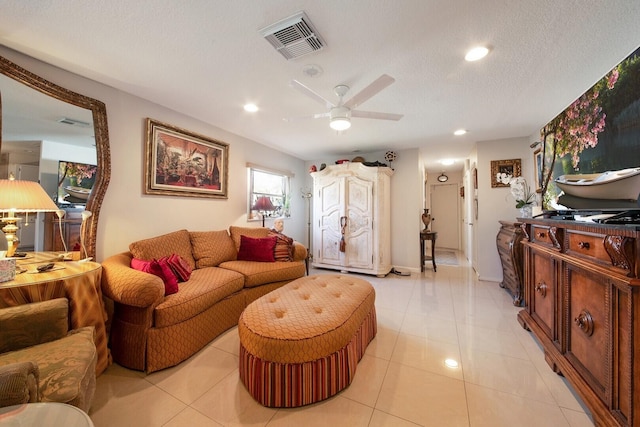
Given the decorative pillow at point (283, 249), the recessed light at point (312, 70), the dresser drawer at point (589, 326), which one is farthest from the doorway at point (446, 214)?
the recessed light at point (312, 70)

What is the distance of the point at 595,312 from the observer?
50.0 inches

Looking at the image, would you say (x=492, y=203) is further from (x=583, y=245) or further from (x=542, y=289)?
(x=583, y=245)

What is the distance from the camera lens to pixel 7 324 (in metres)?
1.21

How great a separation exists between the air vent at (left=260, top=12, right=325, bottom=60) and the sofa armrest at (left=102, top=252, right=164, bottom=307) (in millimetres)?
1826

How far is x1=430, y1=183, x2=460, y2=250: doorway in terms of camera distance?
6938 millimetres

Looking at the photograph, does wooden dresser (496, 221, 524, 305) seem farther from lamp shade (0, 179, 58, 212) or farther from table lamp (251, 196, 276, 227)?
lamp shade (0, 179, 58, 212)

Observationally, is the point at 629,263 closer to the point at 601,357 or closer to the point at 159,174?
the point at 601,357

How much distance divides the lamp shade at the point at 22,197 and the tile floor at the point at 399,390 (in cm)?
127

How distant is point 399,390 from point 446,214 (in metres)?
6.53

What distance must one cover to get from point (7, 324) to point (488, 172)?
5.16m

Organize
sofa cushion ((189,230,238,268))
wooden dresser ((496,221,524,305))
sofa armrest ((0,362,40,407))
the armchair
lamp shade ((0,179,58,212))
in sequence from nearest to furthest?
sofa armrest ((0,362,40,407)), the armchair, lamp shade ((0,179,58,212)), sofa cushion ((189,230,238,268)), wooden dresser ((496,221,524,305))

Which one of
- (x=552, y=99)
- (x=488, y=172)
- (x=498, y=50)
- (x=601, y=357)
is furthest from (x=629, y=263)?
(x=488, y=172)

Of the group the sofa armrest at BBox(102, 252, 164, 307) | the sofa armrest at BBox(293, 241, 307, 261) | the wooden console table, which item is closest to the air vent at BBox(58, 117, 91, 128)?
the wooden console table

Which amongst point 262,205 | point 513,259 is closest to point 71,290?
point 262,205
